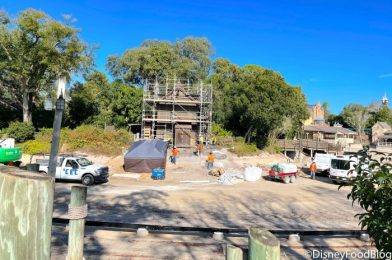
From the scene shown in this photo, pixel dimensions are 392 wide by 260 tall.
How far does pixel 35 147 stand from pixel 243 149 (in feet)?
71.9

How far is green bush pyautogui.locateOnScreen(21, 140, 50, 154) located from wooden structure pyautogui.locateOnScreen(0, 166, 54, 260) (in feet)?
111

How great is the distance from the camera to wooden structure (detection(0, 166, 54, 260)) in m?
1.52

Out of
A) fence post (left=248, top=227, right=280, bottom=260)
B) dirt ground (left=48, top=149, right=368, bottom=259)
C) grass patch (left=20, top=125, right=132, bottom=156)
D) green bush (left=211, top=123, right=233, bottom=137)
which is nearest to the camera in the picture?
fence post (left=248, top=227, right=280, bottom=260)

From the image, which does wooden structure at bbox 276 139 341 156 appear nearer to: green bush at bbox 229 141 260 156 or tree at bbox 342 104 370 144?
green bush at bbox 229 141 260 156

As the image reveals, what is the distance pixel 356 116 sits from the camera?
284ft

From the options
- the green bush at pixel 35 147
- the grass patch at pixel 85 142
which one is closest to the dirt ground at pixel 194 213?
the grass patch at pixel 85 142

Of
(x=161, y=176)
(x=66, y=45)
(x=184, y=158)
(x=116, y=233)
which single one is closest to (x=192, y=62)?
(x=66, y=45)

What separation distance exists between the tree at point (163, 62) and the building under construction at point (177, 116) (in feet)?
26.8

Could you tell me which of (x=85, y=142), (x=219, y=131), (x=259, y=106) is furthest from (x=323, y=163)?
(x=85, y=142)

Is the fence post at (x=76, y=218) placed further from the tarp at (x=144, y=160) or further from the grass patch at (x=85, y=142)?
the grass patch at (x=85, y=142)

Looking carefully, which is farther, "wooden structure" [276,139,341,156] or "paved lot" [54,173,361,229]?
"wooden structure" [276,139,341,156]

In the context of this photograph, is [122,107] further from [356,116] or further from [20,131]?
[356,116]

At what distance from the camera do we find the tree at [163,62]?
5319 centimetres

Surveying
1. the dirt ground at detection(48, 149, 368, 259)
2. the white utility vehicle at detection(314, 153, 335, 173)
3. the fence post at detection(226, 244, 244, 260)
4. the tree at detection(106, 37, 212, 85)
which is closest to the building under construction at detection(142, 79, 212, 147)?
the tree at detection(106, 37, 212, 85)
